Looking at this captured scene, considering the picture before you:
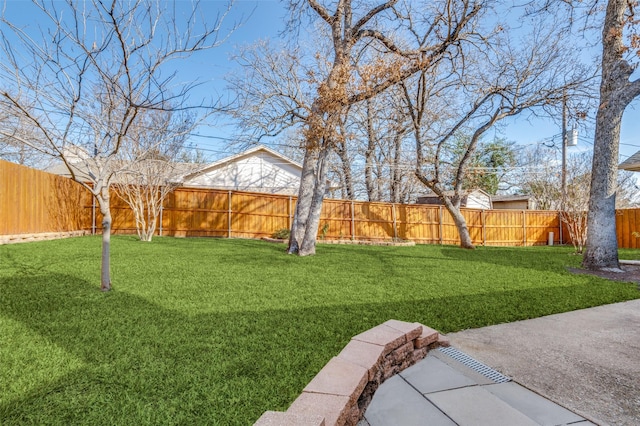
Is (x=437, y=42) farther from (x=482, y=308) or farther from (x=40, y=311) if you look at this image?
(x=40, y=311)

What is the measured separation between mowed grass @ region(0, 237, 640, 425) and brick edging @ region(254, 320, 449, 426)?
0.89ft

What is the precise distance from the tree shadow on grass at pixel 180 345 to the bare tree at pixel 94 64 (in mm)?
875

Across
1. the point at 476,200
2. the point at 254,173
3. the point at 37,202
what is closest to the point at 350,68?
the point at 37,202

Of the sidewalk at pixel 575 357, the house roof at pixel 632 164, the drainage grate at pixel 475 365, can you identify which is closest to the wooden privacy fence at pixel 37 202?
the drainage grate at pixel 475 365

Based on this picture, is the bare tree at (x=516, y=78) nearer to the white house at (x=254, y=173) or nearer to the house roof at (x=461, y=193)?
the house roof at (x=461, y=193)

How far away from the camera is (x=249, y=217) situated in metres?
12.2

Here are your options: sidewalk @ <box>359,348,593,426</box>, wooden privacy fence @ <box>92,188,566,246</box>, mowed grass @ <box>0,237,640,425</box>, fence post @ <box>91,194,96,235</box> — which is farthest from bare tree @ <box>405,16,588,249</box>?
fence post @ <box>91,194,96,235</box>

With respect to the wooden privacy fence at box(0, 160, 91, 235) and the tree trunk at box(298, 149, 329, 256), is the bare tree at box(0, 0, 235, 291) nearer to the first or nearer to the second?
the tree trunk at box(298, 149, 329, 256)

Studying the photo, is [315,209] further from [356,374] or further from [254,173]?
[254,173]

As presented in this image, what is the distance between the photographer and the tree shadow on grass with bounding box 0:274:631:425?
163cm

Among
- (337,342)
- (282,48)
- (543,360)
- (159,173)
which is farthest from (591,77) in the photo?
(159,173)

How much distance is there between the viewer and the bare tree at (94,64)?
3027 mm

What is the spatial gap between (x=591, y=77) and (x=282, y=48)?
893 centimetres

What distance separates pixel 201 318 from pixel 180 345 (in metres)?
0.62
